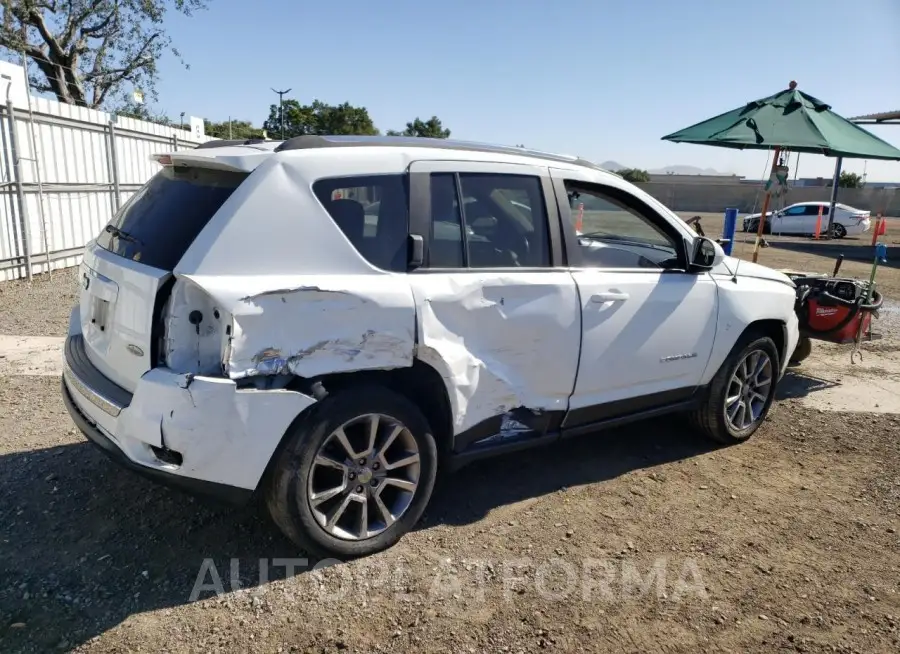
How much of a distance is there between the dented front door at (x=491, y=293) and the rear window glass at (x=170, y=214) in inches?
Answer: 35.4

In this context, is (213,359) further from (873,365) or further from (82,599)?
(873,365)

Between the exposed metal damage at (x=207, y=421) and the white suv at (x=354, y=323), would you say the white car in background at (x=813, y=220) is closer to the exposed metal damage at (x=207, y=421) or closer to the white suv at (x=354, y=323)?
the white suv at (x=354, y=323)

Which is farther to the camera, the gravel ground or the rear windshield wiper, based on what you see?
the gravel ground

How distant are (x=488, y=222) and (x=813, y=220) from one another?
27792mm

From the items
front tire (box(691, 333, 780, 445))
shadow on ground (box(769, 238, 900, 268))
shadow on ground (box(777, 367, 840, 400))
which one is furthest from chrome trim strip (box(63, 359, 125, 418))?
shadow on ground (box(769, 238, 900, 268))

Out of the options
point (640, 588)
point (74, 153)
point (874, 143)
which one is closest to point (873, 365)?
point (874, 143)

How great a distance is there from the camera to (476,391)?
339 centimetres

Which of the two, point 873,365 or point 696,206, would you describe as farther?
point 696,206

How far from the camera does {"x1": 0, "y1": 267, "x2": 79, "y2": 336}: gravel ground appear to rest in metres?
7.19

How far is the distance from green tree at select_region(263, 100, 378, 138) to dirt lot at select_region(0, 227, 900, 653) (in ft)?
147

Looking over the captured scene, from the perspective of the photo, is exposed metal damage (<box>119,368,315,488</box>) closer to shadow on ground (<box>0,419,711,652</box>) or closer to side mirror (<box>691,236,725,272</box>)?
shadow on ground (<box>0,419,711,652</box>)

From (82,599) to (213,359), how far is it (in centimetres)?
119

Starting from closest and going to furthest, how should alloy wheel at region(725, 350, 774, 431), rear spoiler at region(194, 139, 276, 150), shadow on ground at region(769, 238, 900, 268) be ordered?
rear spoiler at region(194, 139, 276, 150) → alloy wheel at region(725, 350, 774, 431) → shadow on ground at region(769, 238, 900, 268)

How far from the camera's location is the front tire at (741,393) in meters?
4.66
